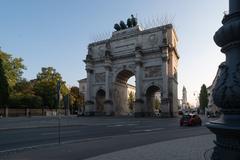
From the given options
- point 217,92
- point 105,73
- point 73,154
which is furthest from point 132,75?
point 217,92

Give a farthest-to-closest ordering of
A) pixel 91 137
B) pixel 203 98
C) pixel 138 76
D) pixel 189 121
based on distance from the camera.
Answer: pixel 203 98 → pixel 138 76 → pixel 189 121 → pixel 91 137

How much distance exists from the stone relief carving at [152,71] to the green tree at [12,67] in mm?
30806

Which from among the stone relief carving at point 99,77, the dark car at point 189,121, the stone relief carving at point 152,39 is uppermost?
the stone relief carving at point 152,39

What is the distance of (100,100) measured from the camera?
254ft

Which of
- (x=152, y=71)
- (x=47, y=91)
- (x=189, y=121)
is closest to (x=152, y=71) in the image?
(x=152, y=71)

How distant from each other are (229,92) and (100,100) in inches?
2941

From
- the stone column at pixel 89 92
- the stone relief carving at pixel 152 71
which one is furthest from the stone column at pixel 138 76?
the stone column at pixel 89 92

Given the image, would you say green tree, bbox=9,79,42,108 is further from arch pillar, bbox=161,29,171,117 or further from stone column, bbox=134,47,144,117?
arch pillar, bbox=161,29,171,117

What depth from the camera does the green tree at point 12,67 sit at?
73062mm

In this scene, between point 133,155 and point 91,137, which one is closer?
point 133,155

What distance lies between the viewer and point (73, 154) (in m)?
11.2

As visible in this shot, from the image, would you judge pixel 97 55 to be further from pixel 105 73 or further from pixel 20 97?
pixel 20 97

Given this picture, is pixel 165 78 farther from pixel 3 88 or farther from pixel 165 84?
pixel 3 88

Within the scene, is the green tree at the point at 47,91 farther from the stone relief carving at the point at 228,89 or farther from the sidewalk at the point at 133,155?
the stone relief carving at the point at 228,89
